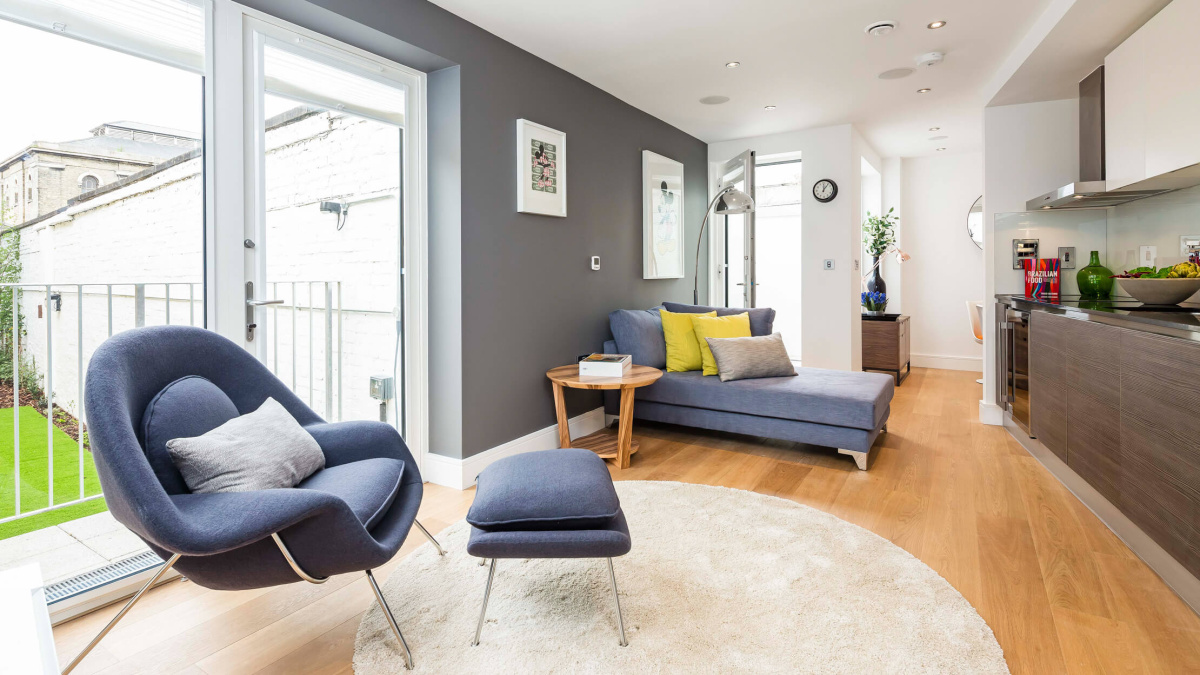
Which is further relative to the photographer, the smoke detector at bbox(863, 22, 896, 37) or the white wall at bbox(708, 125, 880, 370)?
the white wall at bbox(708, 125, 880, 370)

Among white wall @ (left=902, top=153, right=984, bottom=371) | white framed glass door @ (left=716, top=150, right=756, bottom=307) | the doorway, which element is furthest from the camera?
white wall @ (left=902, top=153, right=984, bottom=371)

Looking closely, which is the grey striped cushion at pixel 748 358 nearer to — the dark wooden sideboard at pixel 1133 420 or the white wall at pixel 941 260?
the dark wooden sideboard at pixel 1133 420

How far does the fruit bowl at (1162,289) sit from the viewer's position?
2596 mm

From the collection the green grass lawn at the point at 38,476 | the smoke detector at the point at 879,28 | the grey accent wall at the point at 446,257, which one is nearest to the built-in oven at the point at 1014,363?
the smoke detector at the point at 879,28

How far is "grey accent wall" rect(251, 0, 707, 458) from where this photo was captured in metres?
3.05

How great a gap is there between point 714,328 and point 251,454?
9.97ft

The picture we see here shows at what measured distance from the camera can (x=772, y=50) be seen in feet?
11.3

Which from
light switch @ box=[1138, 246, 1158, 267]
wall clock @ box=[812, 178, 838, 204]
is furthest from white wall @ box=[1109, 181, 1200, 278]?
wall clock @ box=[812, 178, 838, 204]

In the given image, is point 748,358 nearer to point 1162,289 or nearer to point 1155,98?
point 1162,289

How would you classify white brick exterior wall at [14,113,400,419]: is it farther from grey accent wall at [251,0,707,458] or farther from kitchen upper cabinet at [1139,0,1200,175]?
kitchen upper cabinet at [1139,0,1200,175]

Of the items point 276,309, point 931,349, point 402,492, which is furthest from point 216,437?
point 931,349

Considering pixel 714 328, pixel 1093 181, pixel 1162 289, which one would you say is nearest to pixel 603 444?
pixel 714 328

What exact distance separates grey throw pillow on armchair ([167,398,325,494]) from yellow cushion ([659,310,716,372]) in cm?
260

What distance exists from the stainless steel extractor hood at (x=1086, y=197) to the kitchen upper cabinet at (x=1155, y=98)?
10 cm
